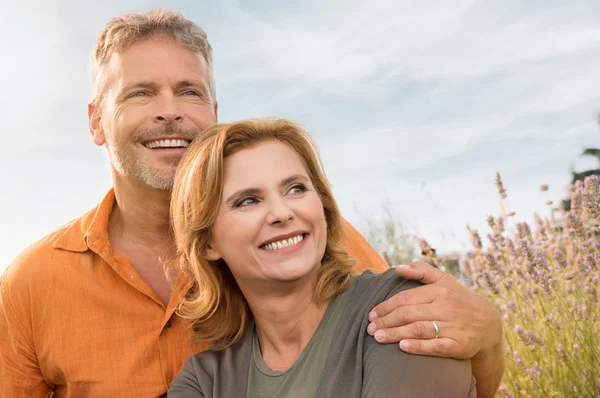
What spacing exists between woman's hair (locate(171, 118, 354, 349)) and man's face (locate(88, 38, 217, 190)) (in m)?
0.54

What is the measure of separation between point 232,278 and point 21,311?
3.61 ft

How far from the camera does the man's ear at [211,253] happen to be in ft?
8.18

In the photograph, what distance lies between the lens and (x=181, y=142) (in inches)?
123

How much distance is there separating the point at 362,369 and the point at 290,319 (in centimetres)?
39

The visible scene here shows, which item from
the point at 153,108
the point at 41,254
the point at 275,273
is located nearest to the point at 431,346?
the point at 275,273

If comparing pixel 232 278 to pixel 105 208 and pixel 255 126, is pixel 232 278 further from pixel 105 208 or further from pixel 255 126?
pixel 105 208

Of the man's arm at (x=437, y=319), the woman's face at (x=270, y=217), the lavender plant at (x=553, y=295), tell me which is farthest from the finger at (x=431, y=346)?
the lavender plant at (x=553, y=295)

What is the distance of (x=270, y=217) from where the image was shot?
219 cm

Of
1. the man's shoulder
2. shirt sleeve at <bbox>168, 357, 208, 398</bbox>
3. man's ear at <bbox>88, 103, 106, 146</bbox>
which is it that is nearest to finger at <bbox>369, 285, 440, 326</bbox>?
shirt sleeve at <bbox>168, 357, 208, 398</bbox>

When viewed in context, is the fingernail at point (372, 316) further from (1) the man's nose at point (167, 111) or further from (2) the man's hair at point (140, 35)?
(2) the man's hair at point (140, 35)

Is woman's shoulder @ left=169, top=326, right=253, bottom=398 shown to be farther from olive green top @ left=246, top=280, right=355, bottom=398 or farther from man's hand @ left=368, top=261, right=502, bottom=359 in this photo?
man's hand @ left=368, top=261, right=502, bottom=359

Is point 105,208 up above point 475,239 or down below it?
above

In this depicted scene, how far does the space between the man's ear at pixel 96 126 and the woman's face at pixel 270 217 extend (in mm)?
1359

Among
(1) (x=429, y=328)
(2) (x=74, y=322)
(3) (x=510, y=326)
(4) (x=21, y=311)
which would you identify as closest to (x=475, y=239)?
(3) (x=510, y=326)
